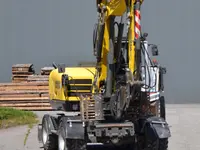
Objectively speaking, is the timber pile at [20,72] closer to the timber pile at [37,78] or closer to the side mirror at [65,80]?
the timber pile at [37,78]

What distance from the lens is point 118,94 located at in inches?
456

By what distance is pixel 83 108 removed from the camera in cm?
1227

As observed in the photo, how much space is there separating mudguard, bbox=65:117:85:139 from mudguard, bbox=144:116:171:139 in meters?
1.48

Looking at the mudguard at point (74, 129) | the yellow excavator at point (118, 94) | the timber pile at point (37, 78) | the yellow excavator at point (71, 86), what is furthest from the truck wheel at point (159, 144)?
the timber pile at point (37, 78)

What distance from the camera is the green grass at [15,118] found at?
18994mm

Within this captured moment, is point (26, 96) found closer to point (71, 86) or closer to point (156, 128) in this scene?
point (71, 86)

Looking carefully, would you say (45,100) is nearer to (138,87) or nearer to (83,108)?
(83,108)

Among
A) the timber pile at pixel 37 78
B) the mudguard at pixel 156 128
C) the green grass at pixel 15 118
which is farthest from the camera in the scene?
the timber pile at pixel 37 78

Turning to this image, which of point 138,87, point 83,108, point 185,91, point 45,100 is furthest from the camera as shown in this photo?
point 185,91

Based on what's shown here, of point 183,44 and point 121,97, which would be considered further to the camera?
point 183,44

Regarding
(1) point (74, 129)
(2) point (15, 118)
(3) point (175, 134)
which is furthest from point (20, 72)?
(1) point (74, 129)

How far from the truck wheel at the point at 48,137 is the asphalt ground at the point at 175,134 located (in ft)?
1.28

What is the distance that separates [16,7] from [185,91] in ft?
28.8

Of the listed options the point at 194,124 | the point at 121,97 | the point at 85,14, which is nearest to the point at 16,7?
the point at 85,14
